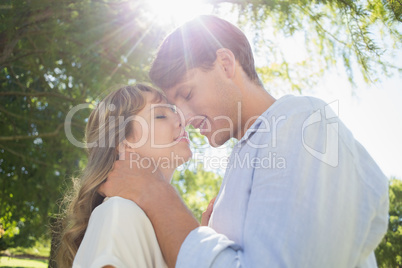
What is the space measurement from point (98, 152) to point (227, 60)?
107cm

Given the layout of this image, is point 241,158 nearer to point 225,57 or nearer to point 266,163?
point 266,163

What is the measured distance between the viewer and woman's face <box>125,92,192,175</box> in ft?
7.83

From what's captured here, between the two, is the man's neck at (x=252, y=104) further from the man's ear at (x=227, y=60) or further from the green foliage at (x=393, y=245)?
the green foliage at (x=393, y=245)

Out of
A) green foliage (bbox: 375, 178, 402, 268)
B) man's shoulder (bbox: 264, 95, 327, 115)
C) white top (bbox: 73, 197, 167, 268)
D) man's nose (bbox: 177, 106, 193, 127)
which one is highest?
man's shoulder (bbox: 264, 95, 327, 115)

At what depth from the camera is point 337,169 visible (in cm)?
119

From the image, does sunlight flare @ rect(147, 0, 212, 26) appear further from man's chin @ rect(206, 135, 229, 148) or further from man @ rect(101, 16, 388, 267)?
man @ rect(101, 16, 388, 267)

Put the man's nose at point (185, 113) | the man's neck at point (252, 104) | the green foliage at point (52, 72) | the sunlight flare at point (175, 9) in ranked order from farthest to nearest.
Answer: the green foliage at point (52, 72) → the sunlight flare at point (175, 9) → the man's nose at point (185, 113) → the man's neck at point (252, 104)

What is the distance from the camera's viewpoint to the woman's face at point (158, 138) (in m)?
2.39

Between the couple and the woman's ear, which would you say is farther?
the woman's ear

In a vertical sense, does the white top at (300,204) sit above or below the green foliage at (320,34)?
below

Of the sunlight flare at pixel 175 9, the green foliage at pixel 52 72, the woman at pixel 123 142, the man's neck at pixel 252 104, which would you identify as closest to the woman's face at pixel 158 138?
the woman at pixel 123 142

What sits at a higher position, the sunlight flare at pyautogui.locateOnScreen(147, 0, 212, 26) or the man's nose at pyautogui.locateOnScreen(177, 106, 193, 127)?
the sunlight flare at pyautogui.locateOnScreen(147, 0, 212, 26)

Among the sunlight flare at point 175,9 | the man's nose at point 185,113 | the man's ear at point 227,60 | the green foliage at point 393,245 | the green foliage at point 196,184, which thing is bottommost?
the green foliage at point 393,245

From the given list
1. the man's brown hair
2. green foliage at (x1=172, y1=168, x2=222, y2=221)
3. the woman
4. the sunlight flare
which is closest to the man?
the woman
